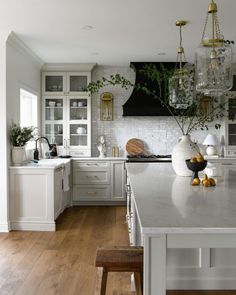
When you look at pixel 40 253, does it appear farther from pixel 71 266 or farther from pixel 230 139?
pixel 230 139

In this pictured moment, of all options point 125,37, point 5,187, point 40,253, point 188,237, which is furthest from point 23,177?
point 188,237

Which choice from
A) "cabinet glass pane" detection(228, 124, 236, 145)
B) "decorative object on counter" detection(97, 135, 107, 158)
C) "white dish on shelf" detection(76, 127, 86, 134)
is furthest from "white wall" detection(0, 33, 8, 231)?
"cabinet glass pane" detection(228, 124, 236, 145)

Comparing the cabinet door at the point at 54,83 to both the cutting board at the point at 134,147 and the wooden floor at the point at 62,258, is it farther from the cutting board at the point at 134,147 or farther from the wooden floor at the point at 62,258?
the wooden floor at the point at 62,258

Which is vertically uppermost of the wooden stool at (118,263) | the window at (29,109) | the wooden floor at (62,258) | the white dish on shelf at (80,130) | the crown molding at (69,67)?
the crown molding at (69,67)

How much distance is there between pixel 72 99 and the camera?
6.42 m

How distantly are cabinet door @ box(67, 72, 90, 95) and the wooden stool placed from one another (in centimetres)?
467

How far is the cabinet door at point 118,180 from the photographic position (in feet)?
20.2

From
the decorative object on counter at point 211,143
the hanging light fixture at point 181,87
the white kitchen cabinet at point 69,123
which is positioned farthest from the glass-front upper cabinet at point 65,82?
the hanging light fixture at point 181,87

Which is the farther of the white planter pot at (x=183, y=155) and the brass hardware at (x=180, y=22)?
the brass hardware at (x=180, y=22)

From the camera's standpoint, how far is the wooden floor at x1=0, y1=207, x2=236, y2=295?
2.89 metres

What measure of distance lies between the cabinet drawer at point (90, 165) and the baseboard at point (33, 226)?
167 cm

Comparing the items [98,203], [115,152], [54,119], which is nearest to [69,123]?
[54,119]

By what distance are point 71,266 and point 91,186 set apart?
2867 mm

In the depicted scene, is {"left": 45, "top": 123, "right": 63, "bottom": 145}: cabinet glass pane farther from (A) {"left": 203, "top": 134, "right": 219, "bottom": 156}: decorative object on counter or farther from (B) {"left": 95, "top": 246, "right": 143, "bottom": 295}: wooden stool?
(B) {"left": 95, "top": 246, "right": 143, "bottom": 295}: wooden stool
